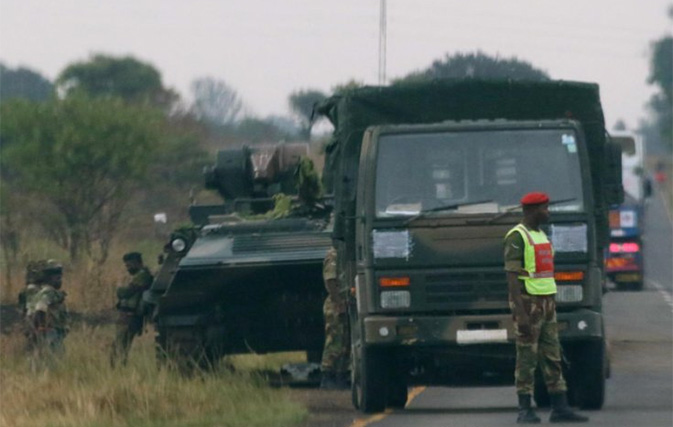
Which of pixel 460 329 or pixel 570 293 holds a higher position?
pixel 570 293

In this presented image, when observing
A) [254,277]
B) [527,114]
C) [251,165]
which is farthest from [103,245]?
[527,114]

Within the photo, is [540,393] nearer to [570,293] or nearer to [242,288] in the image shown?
[570,293]

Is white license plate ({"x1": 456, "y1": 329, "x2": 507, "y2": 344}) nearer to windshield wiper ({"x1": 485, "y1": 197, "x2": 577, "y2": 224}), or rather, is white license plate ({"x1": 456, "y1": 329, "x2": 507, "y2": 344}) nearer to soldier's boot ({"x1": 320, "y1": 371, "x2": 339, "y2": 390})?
windshield wiper ({"x1": 485, "y1": 197, "x2": 577, "y2": 224})

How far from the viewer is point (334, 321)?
1697 centimetres

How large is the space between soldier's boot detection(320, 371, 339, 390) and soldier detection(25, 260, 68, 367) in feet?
10.1

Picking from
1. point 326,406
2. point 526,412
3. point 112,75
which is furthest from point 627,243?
point 112,75

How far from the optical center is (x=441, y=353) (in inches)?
579

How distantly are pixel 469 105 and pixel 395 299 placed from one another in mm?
2211

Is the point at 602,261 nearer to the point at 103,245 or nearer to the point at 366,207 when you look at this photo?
the point at 366,207

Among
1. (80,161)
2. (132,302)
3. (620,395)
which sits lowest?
(620,395)

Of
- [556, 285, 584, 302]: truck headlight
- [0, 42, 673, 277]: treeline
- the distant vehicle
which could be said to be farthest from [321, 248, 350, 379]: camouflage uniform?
the distant vehicle

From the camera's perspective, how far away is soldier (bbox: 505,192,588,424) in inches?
534

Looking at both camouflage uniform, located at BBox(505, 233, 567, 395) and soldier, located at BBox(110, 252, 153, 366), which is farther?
soldier, located at BBox(110, 252, 153, 366)

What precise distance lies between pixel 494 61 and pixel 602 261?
8.68 meters
